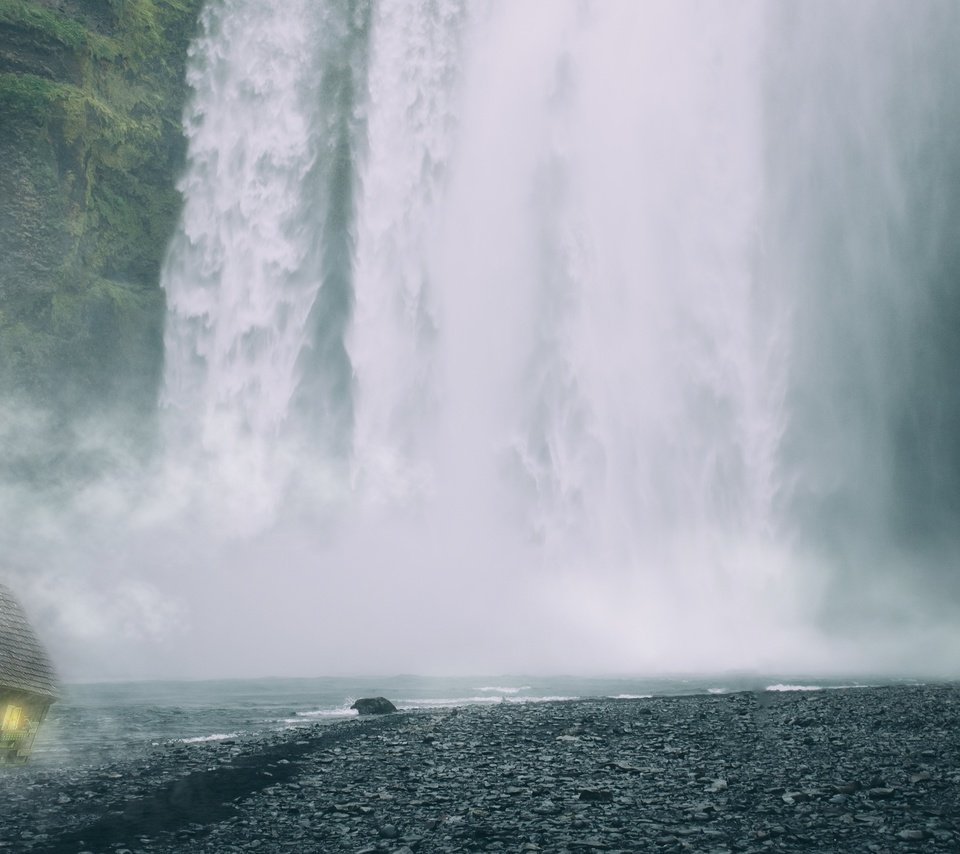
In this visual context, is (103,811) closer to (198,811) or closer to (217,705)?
(198,811)

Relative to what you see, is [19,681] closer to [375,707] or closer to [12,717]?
[12,717]

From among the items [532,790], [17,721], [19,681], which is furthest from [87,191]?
[532,790]

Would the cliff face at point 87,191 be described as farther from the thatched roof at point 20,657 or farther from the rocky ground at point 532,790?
the rocky ground at point 532,790

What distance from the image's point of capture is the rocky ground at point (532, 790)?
27.0 feet

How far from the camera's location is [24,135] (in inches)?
1531

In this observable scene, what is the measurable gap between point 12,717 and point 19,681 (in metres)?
1.07

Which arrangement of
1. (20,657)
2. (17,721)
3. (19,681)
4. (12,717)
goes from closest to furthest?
(19,681), (20,657), (12,717), (17,721)

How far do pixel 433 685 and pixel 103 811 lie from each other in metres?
21.2

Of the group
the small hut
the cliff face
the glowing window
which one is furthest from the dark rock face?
the cliff face

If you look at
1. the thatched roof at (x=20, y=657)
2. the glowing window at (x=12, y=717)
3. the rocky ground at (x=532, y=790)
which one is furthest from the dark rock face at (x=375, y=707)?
the glowing window at (x=12, y=717)

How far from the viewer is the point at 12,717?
1302cm

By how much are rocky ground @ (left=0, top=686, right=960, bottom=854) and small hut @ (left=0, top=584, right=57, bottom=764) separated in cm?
62

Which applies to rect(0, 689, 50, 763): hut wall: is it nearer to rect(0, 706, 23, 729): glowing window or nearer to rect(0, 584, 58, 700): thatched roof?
rect(0, 706, 23, 729): glowing window

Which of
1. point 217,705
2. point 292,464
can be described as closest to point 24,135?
point 292,464
